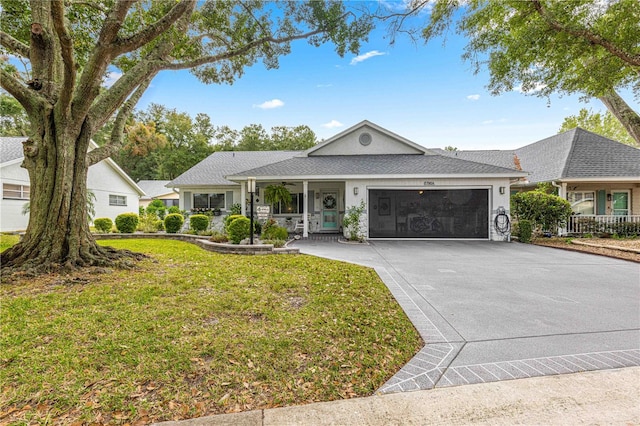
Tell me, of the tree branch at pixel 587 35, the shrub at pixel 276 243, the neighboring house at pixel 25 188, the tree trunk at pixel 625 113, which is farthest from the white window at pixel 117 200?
the tree trunk at pixel 625 113

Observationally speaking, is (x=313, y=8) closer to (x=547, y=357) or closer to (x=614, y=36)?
(x=614, y=36)

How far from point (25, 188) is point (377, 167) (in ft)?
57.0

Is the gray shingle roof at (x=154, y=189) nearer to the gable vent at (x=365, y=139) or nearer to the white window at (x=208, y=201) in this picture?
the white window at (x=208, y=201)

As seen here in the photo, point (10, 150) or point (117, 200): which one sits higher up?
point (10, 150)

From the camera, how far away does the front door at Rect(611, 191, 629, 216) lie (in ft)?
45.2

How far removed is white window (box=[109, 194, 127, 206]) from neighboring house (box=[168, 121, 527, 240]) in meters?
7.61

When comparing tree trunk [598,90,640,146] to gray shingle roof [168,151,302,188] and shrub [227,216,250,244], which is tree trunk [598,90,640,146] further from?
→ gray shingle roof [168,151,302,188]

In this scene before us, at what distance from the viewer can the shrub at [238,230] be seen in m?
9.16

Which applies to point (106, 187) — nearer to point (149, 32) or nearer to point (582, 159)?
point (149, 32)

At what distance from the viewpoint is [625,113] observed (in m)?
10.8

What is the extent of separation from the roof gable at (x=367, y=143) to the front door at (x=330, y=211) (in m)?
2.19

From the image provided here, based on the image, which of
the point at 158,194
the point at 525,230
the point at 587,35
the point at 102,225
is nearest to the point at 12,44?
the point at 102,225

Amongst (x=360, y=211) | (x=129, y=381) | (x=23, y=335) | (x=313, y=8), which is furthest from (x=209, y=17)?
(x=129, y=381)

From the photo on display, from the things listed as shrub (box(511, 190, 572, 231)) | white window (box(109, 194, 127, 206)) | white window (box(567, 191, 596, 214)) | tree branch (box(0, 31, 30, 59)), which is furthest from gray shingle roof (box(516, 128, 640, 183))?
white window (box(109, 194, 127, 206))
